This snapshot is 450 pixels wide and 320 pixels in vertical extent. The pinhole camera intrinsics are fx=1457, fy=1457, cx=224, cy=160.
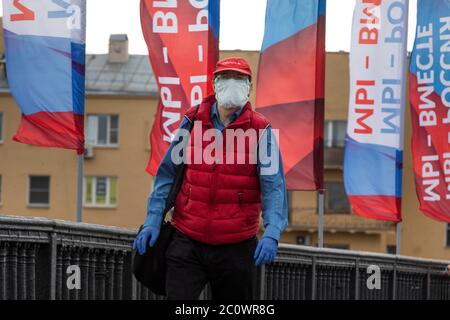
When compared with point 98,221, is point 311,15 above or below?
above

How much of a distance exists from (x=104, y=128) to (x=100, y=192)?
10.9ft

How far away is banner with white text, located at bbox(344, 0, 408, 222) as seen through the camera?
70.2 ft

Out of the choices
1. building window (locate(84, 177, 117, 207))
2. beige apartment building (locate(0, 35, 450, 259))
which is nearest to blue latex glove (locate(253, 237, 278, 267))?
beige apartment building (locate(0, 35, 450, 259))

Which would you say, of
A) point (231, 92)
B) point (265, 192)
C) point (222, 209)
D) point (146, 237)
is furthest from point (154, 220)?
point (231, 92)

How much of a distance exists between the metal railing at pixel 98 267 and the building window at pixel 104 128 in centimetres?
5704

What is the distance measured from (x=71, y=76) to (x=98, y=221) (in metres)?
59.2

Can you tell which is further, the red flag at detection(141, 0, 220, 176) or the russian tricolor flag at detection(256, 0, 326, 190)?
the russian tricolor flag at detection(256, 0, 326, 190)

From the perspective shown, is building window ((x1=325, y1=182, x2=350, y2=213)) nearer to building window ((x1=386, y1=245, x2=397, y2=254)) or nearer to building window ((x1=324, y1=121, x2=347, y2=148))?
building window ((x1=324, y1=121, x2=347, y2=148))

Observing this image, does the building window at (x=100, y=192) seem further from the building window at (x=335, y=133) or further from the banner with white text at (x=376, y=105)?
the banner with white text at (x=376, y=105)

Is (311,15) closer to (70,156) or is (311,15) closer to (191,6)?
(191,6)

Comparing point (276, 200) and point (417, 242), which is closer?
point (276, 200)

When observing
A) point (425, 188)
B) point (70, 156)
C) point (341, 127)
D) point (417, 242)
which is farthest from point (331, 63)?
point (425, 188)

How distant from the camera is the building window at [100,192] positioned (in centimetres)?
7456

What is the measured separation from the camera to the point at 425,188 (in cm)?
2402
